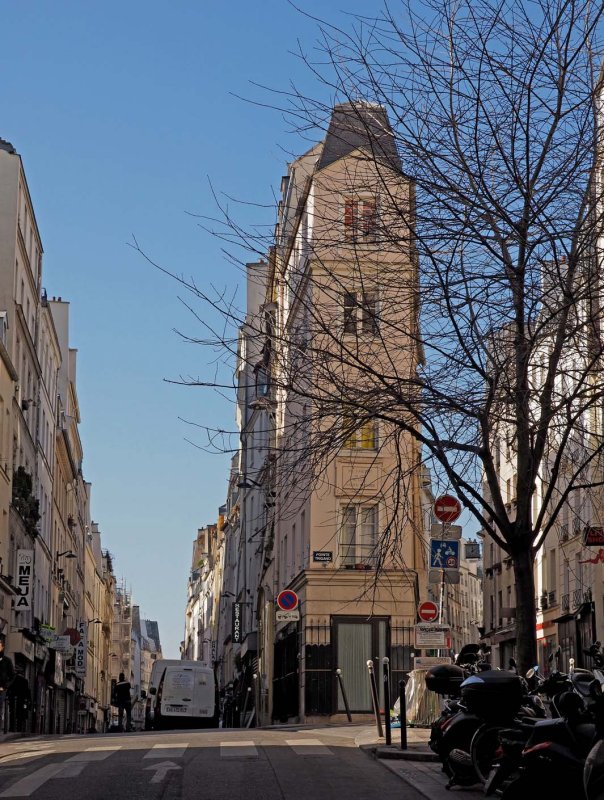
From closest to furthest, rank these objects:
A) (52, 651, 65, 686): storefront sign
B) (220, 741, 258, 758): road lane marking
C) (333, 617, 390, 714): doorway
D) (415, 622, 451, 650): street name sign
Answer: (220, 741, 258, 758): road lane marking, (415, 622, 451, 650): street name sign, (333, 617, 390, 714): doorway, (52, 651, 65, 686): storefront sign

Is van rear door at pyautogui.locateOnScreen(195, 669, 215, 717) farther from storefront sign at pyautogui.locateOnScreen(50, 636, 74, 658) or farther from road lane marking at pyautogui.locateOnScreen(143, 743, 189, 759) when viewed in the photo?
road lane marking at pyautogui.locateOnScreen(143, 743, 189, 759)

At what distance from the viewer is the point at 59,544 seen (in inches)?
2478

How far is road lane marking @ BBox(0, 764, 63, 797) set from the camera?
41.5ft

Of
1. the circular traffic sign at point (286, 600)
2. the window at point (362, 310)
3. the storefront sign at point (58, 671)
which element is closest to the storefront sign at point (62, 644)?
the storefront sign at point (58, 671)

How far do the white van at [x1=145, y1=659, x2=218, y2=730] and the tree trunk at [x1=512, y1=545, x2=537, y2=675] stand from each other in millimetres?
29429

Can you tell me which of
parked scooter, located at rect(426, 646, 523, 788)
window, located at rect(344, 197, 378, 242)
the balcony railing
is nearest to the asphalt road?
parked scooter, located at rect(426, 646, 523, 788)

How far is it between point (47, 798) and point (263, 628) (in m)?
38.8

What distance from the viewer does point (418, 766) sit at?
15.4 meters

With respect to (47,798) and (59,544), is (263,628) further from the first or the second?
(47,798)

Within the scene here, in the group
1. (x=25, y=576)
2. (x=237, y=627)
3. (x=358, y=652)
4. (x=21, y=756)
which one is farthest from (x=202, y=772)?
(x=237, y=627)

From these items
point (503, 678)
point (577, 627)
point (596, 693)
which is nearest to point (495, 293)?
point (503, 678)

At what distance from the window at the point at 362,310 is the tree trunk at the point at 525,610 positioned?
3.19 metres

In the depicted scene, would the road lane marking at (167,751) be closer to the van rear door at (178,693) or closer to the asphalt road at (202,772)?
the asphalt road at (202,772)

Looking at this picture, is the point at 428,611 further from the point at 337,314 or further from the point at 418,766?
the point at 337,314
